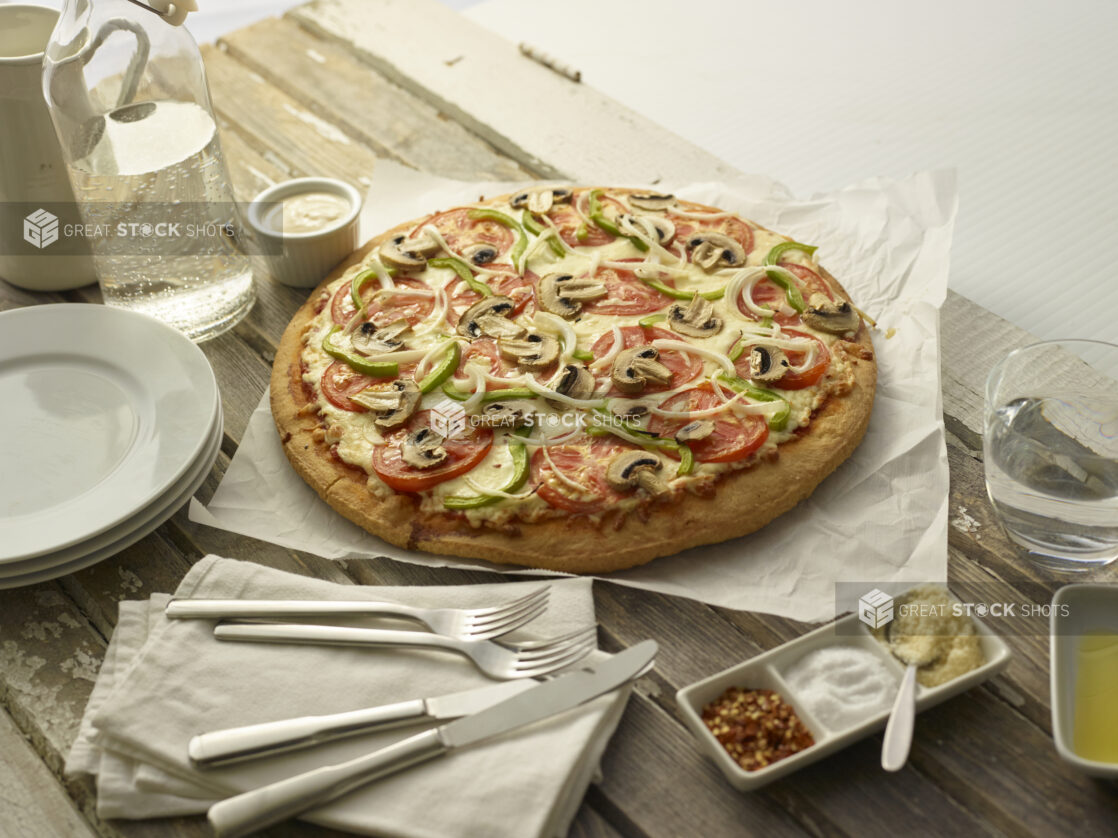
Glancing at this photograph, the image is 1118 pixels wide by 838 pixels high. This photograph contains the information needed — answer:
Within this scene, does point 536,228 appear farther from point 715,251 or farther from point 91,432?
point 91,432

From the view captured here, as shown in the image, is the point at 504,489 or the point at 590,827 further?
the point at 504,489

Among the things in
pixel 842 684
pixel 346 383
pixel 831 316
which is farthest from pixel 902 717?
pixel 346 383

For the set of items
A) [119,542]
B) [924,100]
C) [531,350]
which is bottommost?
[119,542]

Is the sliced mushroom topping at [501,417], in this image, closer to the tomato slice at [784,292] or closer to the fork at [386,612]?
the fork at [386,612]

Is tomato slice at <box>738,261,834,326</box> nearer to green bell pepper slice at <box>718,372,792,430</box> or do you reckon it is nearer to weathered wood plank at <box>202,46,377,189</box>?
green bell pepper slice at <box>718,372,792,430</box>

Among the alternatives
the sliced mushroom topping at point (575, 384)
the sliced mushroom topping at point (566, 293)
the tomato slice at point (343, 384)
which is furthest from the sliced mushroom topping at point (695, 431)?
the tomato slice at point (343, 384)

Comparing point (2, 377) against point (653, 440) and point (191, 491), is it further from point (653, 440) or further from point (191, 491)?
point (653, 440)
